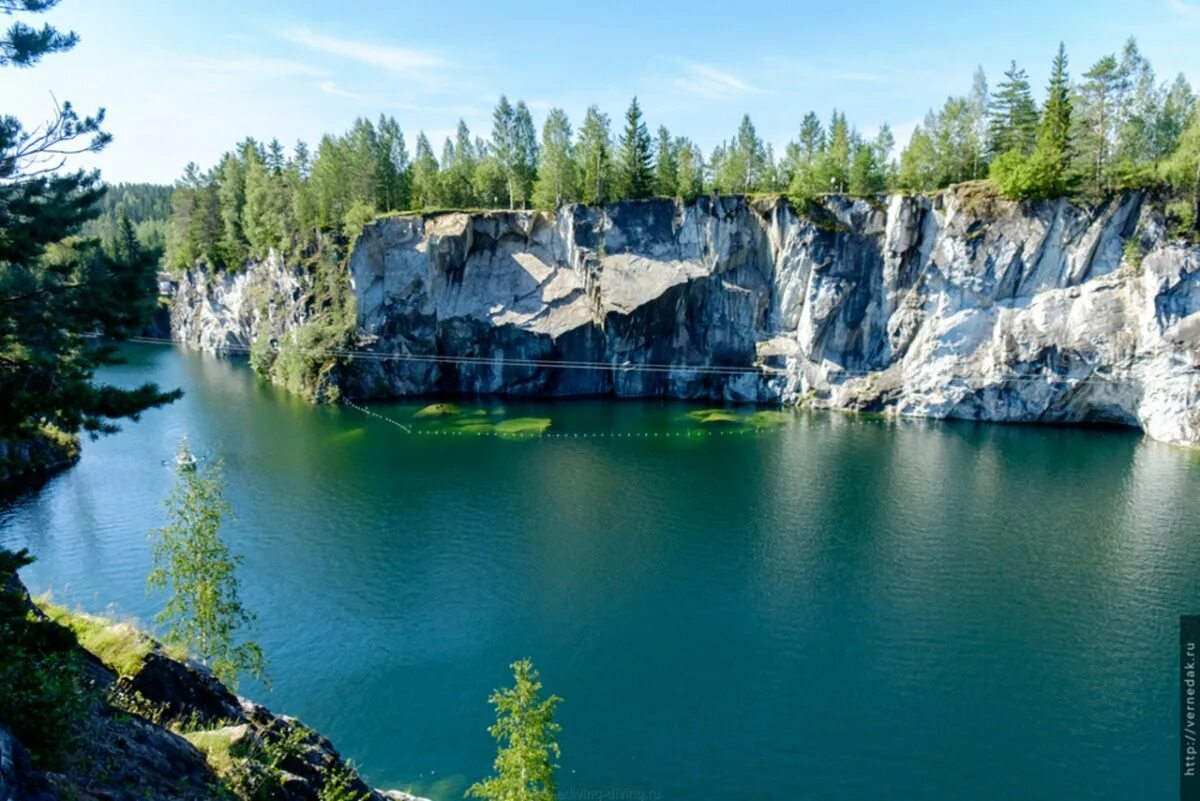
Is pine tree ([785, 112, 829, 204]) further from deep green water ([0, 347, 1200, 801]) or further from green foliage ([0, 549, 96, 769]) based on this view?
green foliage ([0, 549, 96, 769])

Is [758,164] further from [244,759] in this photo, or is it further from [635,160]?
[244,759]

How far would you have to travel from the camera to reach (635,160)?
70.9m

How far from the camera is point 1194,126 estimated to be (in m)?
52.5

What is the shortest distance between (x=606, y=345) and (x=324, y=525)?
129ft

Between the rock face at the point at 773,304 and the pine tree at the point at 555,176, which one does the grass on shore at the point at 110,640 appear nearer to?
the rock face at the point at 773,304

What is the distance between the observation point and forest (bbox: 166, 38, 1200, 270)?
183ft

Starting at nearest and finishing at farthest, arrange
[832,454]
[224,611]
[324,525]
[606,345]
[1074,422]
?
1. [224,611]
2. [324,525]
3. [832,454]
4. [1074,422]
5. [606,345]

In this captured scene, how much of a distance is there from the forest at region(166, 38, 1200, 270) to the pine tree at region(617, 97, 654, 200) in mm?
140

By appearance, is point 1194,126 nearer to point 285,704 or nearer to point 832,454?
point 832,454

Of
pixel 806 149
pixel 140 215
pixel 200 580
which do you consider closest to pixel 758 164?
pixel 806 149

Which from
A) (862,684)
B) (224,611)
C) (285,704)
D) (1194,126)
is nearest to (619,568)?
(862,684)

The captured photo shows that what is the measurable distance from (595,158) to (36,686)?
226 ft

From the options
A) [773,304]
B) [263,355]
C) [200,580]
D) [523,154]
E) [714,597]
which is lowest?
[714,597]

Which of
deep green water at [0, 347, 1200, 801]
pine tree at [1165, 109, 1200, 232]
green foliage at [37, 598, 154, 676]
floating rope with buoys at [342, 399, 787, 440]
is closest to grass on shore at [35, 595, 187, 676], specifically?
green foliage at [37, 598, 154, 676]
